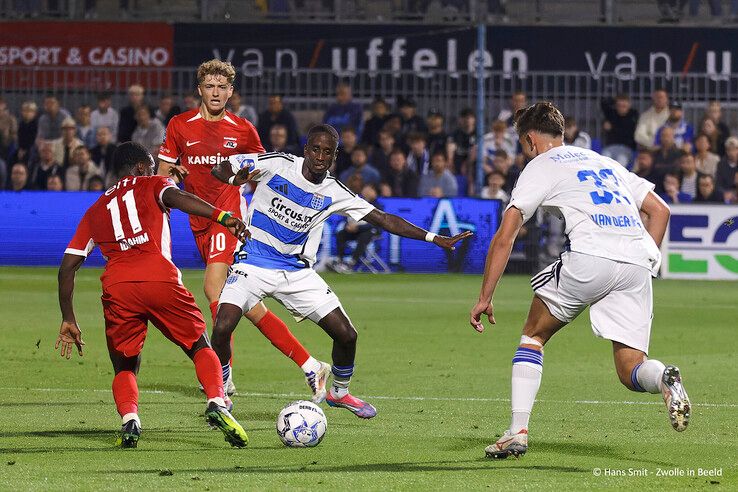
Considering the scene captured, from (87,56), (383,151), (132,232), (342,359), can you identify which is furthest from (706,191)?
(132,232)

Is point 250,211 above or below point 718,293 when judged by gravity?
above

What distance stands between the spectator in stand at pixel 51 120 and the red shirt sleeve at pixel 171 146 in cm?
1333

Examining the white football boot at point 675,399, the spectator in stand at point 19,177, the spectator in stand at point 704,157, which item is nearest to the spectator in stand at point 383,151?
the spectator in stand at point 704,157

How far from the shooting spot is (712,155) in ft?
73.9

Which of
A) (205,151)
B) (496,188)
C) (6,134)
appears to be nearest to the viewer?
(205,151)

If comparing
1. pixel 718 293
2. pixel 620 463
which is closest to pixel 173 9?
pixel 718 293

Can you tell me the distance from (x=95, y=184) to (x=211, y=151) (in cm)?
1259

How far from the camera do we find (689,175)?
21.9m

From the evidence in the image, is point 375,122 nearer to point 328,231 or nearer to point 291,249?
point 328,231

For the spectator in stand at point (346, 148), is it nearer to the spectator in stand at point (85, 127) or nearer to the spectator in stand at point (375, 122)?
the spectator in stand at point (375, 122)

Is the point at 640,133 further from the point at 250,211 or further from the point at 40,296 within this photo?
the point at 250,211

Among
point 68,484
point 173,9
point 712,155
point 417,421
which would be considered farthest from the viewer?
point 173,9

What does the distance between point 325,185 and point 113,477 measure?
9.30 ft

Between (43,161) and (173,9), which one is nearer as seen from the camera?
(43,161)
